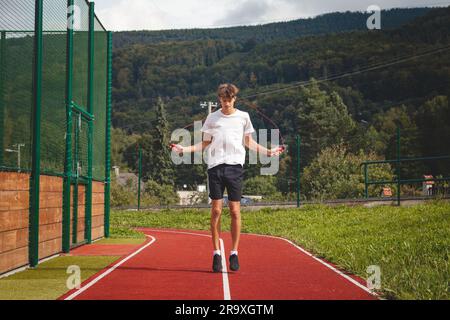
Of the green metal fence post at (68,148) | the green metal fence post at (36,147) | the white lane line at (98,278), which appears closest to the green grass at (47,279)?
the white lane line at (98,278)

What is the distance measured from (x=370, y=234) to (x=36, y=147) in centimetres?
683

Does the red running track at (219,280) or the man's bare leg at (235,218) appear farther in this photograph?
the man's bare leg at (235,218)

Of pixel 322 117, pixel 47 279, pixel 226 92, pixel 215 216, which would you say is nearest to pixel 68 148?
pixel 47 279

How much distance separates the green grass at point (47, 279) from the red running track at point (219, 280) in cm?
21

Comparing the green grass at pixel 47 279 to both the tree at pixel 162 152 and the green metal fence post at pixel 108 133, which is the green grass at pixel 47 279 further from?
the tree at pixel 162 152

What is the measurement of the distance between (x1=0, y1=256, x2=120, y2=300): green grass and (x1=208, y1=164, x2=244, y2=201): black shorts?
1.79 metres

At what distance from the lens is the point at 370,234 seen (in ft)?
44.9

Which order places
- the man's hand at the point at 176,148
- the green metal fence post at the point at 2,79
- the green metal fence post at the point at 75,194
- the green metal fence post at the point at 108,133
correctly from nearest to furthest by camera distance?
the man's hand at the point at 176,148, the green metal fence post at the point at 2,79, the green metal fence post at the point at 75,194, the green metal fence post at the point at 108,133

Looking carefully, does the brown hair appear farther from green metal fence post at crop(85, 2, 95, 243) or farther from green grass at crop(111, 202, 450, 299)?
green metal fence post at crop(85, 2, 95, 243)

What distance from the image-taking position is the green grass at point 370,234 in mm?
7379

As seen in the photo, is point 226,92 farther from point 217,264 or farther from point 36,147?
point 36,147

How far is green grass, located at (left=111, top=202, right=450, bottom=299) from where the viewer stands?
738 cm

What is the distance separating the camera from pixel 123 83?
13425 cm

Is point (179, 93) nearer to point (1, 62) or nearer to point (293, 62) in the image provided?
point (293, 62)
